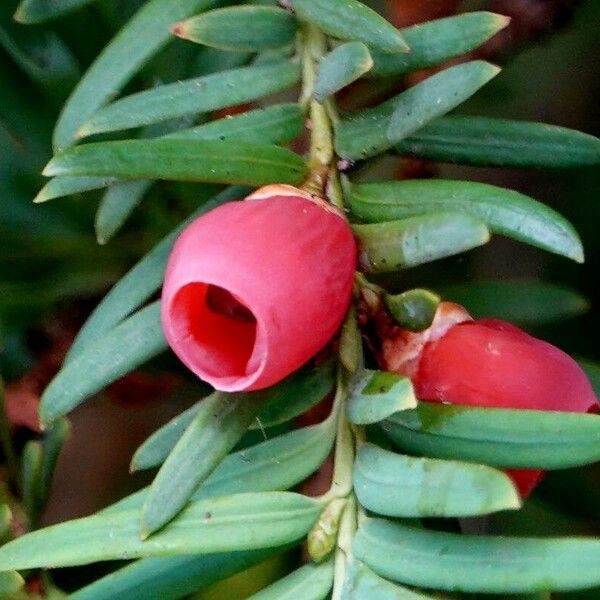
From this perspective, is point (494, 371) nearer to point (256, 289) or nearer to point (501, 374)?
point (501, 374)

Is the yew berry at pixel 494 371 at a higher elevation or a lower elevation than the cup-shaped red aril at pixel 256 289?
lower

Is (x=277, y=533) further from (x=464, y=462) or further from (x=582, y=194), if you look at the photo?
(x=582, y=194)

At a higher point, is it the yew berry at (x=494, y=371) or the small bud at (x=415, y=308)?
the small bud at (x=415, y=308)

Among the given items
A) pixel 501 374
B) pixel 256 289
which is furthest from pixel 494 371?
pixel 256 289

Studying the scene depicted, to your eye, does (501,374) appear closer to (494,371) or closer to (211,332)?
(494,371)

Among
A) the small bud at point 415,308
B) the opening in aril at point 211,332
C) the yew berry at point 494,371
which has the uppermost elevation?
the opening in aril at point 211,332

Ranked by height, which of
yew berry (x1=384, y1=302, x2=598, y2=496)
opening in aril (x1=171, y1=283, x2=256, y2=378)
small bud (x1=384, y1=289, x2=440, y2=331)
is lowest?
yew berry (x1=384, y1=302, x2=598, y2=496)

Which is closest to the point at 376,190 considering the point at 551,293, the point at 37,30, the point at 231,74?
the point at 231,74
